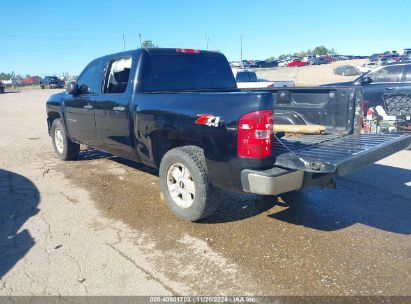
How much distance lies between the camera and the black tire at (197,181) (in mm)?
3799

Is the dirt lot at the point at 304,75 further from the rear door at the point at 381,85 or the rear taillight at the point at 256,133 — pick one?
the rear taillight at the point at 256,133

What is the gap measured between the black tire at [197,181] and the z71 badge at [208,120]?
341 mm

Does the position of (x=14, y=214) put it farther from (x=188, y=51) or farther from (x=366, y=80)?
(x=366, y=80)

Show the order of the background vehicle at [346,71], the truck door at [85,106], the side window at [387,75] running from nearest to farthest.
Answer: the truck door at [85,106] < the side window at [387,75] < the background vehicle at [346,71]

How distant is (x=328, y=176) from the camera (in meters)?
3.42

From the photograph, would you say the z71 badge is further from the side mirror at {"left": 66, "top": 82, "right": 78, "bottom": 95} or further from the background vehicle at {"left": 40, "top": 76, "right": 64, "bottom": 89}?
the background vehicle at {"left": 40, "top": 76, "right": 64, "bottom": 89}

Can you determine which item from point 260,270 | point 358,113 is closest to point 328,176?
point 260,270

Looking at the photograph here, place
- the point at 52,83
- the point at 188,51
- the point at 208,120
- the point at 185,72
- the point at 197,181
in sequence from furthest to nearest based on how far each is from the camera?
the point at 52,83 < the point at 188,51 < the point at 185,72 < the point at 197,181 < the point at 208,120

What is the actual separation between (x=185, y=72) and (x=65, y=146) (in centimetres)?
324

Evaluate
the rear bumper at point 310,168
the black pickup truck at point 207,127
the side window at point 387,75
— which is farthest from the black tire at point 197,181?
the side window at point 387,75

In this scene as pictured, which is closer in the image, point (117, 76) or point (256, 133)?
point (256, 133)

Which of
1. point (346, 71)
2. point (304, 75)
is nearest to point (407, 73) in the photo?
point (304, 75)

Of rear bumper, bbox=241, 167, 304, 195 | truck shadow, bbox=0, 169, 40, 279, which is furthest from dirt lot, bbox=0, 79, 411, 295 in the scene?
rear bumper, bbox=241, 167, 304, 195

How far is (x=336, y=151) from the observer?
3715 mm
